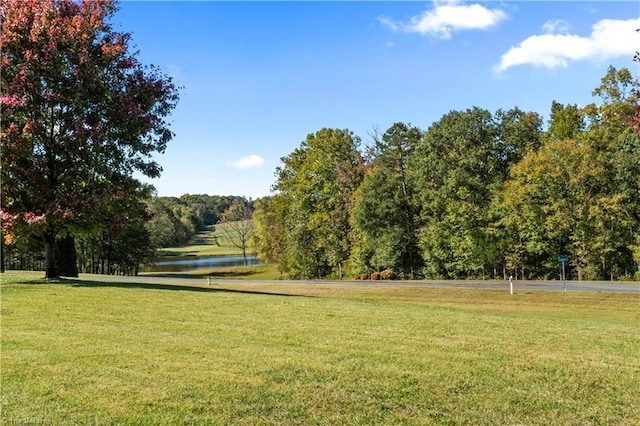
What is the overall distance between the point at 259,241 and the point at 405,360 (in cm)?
6416

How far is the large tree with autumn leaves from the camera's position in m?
16.4

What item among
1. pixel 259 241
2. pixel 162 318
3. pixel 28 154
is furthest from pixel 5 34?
pixel 259 241

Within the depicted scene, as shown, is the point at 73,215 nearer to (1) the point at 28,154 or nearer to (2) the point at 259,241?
(1) the point at 28,154

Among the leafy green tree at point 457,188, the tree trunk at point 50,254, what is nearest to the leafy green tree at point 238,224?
the leafy green tree at point 457,188

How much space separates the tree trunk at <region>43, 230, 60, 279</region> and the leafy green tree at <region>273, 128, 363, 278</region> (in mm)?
34888

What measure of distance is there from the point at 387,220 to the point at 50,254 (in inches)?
1310

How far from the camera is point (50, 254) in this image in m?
19.8

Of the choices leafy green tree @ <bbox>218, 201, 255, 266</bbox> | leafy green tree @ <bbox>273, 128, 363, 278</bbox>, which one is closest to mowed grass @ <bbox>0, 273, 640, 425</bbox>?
leafy green tree @ <bbox>273, 128, 363, 278</bbox>

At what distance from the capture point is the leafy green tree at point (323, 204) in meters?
53.3

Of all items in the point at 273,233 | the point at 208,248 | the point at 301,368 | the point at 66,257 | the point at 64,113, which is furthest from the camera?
the point at 208,248

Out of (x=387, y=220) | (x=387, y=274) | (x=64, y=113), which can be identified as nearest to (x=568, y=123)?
(x=387, y=220)

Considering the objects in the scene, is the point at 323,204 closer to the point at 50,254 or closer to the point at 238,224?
the point at 50,254

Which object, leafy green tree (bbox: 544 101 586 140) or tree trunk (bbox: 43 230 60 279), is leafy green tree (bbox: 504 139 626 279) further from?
tree trunk (bbox: 43 230 60 279)

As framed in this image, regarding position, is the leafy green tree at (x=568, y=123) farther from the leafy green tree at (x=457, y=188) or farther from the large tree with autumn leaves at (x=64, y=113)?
the large tree with autumn leaves at (x=64, y=113)
